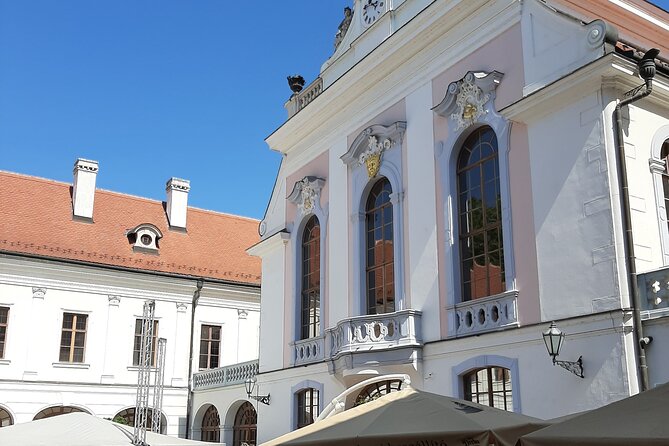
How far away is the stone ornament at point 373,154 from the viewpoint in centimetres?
1589

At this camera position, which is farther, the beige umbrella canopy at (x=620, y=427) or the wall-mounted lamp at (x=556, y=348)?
the wall-mounted lamp at (x=556, y=348)

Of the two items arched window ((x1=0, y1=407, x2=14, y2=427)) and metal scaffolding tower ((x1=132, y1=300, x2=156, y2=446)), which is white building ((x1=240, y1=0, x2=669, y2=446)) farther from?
arched window ((x1=0, y1=407, x2=14, y2=427))

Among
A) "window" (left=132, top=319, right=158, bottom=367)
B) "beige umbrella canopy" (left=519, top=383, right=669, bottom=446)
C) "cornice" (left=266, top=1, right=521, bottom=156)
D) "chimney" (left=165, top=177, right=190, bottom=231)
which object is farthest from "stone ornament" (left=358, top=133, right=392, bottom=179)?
"chimney" (left=165, top=177, right=190, bottom=231)

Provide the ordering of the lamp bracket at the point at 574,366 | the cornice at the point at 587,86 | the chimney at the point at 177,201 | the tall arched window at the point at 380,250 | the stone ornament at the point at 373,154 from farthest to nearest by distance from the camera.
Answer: the chimney at the point at 177,201 < the stone ornament at the point at 373,154 < the tall arched window at the point at 380,250 < the cornice at the point at 587,86 < the lamp bracket at the point at 574,366

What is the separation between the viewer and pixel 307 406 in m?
17.5

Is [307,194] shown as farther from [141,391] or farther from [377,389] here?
[141,391]

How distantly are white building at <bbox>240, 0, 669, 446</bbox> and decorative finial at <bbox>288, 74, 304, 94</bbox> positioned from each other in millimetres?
932

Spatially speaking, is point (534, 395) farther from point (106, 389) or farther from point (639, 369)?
point (106, 389)

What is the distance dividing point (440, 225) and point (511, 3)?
4.02 metres

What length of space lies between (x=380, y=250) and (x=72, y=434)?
763 cm

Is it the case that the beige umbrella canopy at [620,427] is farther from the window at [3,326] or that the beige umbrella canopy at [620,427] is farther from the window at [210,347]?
the window at [210,347]

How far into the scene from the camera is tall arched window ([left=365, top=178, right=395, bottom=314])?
15422 millimetres

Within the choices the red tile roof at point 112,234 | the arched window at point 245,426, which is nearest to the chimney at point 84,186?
the red tile roof at point 112,234

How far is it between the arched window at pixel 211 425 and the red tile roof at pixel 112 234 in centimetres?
528
